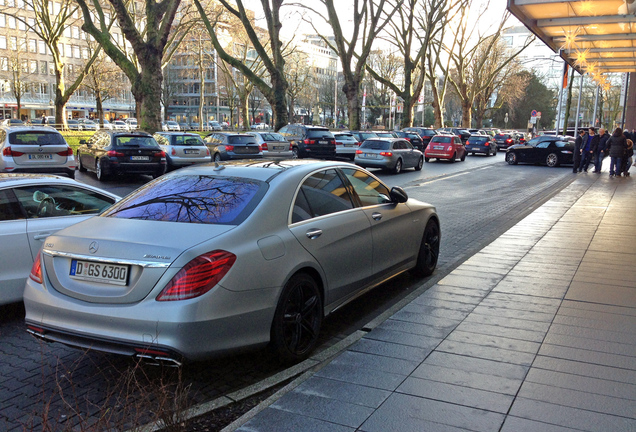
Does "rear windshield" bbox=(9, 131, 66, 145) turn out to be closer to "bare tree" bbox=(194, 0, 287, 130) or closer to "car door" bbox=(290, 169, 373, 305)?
"car door" bbox=(290, 169, 373, 305)

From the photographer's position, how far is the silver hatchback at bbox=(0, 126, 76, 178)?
49.9 feet

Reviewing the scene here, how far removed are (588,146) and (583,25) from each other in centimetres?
859

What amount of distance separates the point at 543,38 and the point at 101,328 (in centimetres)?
1844

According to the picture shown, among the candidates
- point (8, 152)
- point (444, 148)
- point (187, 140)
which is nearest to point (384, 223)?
point (8, 152)

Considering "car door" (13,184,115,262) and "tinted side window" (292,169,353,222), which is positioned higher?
"tinted side window" (292,169,353,222)

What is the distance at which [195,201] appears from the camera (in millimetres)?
4430

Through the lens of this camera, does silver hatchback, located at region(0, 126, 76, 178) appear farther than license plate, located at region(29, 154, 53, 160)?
No

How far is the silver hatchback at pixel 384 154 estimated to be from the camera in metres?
23.0

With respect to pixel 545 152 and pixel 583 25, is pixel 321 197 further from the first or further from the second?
pixel 545 152

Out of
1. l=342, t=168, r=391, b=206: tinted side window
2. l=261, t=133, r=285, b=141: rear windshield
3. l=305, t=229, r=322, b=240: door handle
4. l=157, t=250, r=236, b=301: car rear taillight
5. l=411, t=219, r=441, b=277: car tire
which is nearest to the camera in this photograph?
l=157, t=250, r=236, b=301: car rear taillight

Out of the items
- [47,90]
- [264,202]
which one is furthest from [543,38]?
[47,90]

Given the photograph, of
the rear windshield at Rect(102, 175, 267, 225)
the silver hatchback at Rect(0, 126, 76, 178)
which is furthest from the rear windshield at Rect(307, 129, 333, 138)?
the rear windshield at Rect(102, 175, 267, 225)

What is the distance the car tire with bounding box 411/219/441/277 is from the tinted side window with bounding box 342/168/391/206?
932 mm

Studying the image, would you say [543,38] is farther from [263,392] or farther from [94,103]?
[94,103]
